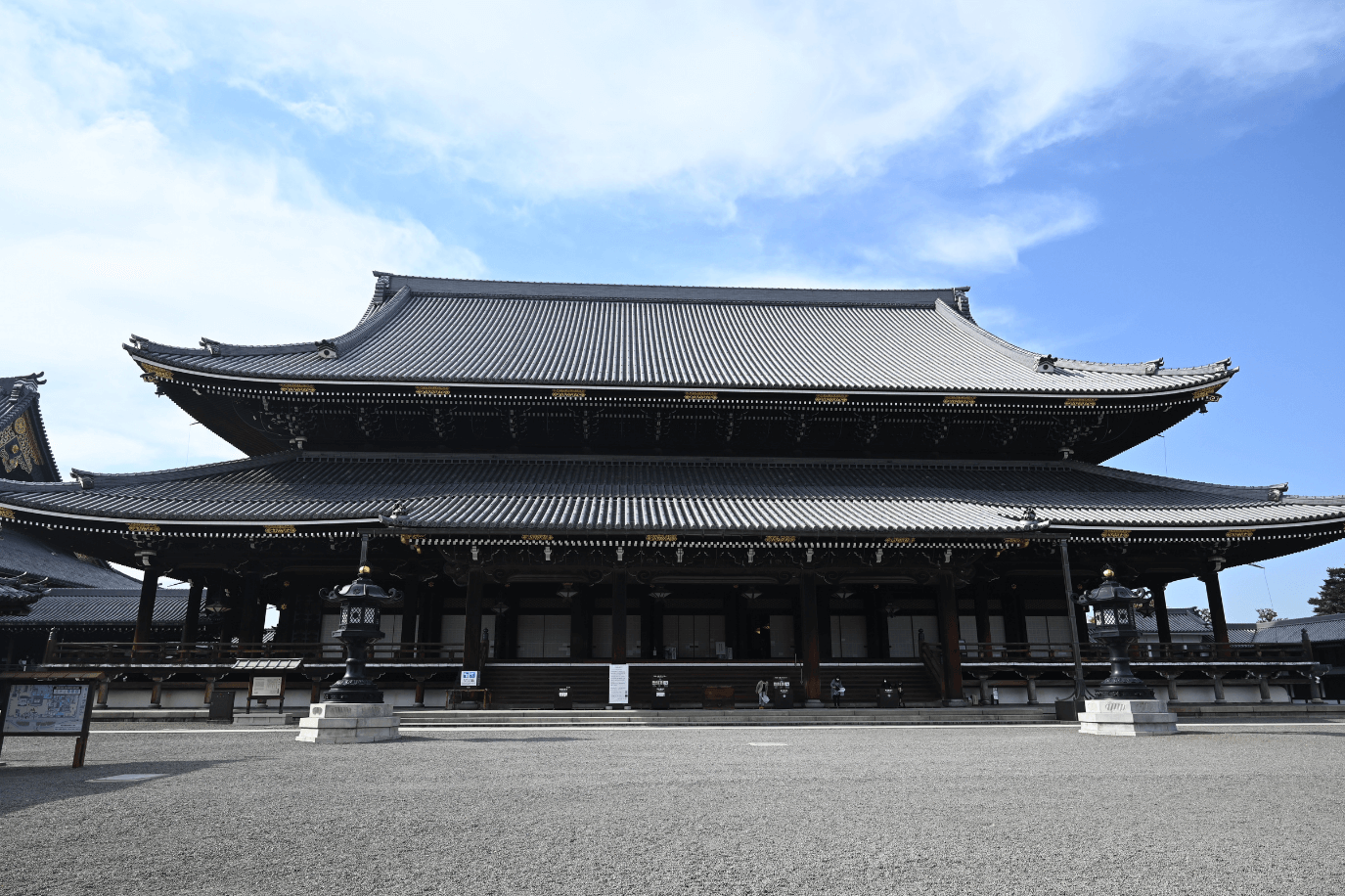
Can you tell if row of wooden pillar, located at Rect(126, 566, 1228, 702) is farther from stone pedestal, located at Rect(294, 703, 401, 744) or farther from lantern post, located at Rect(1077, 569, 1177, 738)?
stone pedestal, located at Rect(294, 703, 401, 744)

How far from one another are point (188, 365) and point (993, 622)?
996 inches

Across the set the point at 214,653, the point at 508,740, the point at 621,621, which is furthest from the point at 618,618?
the point at 214,653

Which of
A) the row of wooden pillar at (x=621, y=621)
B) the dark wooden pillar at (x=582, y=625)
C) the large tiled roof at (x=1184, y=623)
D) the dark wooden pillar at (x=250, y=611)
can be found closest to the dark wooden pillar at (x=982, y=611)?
the row of wooden pillar at (x=621, y=621)

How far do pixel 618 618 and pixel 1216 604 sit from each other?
17770mm

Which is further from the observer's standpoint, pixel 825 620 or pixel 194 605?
pixel 825 620

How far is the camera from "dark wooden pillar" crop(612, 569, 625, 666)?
65.8 feet

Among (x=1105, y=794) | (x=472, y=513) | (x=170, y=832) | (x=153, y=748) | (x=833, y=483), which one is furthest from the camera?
(x=833, y=483)

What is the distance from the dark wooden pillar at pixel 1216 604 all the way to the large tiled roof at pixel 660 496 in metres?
2.40

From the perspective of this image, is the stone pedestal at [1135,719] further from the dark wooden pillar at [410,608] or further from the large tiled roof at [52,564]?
the large tiled roof at [52,564]

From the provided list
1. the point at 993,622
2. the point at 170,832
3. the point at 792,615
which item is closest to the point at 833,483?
the point at 792,615

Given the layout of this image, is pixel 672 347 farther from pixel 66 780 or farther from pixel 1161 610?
pixel 66 780

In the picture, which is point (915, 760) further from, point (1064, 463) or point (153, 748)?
point (1064, 463)

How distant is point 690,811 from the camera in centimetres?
696

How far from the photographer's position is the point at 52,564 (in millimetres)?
37750
